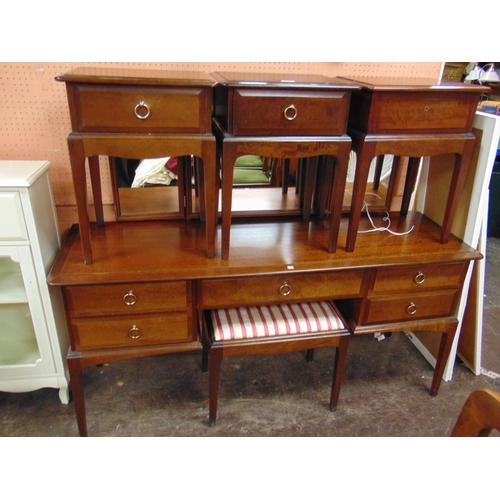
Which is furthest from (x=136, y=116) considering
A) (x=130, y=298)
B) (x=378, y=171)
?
(x=378, y=171)

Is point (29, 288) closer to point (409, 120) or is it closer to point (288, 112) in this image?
point (288, 112)

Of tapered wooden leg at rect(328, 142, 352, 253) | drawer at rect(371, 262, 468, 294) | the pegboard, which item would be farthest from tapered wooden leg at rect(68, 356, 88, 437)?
drawer at rect(371, 262, 468, 294)

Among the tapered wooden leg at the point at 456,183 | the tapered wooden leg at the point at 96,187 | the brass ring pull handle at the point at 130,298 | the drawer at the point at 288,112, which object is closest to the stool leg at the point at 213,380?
the brass ring pull handle at the point at 130,298

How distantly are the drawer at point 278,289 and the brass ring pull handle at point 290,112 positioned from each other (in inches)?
22.9

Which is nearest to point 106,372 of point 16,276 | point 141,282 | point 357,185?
point 16,276

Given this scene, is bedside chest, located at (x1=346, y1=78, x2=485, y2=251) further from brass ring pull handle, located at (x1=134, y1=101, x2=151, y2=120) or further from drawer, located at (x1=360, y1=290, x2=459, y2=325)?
brass ring pull handle, located at (x1=134, y1=101, x2=151, y2=120)

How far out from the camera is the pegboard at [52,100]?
1689mm

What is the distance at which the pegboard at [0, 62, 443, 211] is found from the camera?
1689mm

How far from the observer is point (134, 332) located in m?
1.60

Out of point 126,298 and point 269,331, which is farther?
point 269,331

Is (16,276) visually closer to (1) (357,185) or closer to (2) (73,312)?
(2) (73,312)

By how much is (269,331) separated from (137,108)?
0.97 meters

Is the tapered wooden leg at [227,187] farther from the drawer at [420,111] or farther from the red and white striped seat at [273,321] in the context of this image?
the drawer at [420,111]

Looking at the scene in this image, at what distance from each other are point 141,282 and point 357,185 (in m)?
0.90
